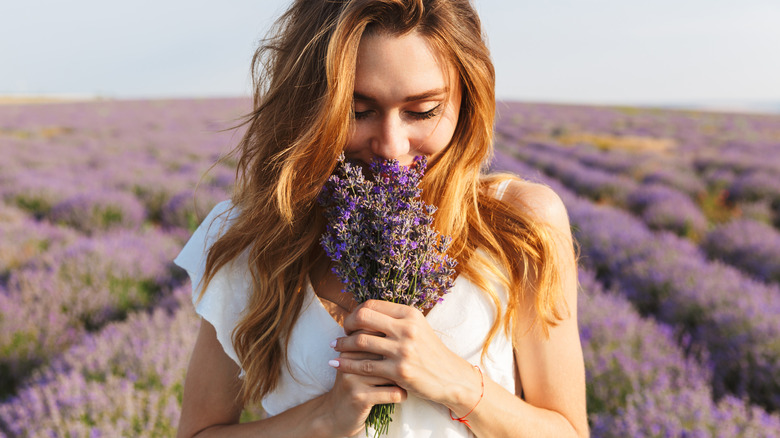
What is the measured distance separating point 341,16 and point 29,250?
18.5 ft

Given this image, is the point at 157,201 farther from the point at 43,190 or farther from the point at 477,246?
the point at 477,246

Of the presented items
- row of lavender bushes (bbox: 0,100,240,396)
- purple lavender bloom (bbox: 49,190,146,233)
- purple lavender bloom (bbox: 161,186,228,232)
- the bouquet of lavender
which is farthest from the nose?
purple lavender bloom (bbox: 49,190,146,233)

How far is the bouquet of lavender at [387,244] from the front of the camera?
1.06 m

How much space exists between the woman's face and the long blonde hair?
34 mm

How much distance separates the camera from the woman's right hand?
109 cm

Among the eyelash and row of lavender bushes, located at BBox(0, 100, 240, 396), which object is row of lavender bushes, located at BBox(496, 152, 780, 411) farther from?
row of lavender bushes, located at BBox(0, 100, 240, 396)

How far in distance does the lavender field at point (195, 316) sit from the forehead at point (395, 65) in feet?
2.50

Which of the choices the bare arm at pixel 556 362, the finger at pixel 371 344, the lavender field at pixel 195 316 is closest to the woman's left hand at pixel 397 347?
the finger at pixel 371 344

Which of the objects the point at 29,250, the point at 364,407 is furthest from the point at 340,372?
the point at 29,250

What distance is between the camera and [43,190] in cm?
767

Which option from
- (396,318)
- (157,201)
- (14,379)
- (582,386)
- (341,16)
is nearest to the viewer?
(396,318)

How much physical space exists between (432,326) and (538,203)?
0.47 m

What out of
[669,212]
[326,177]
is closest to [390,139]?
[326,177]

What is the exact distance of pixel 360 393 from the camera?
109 cm
